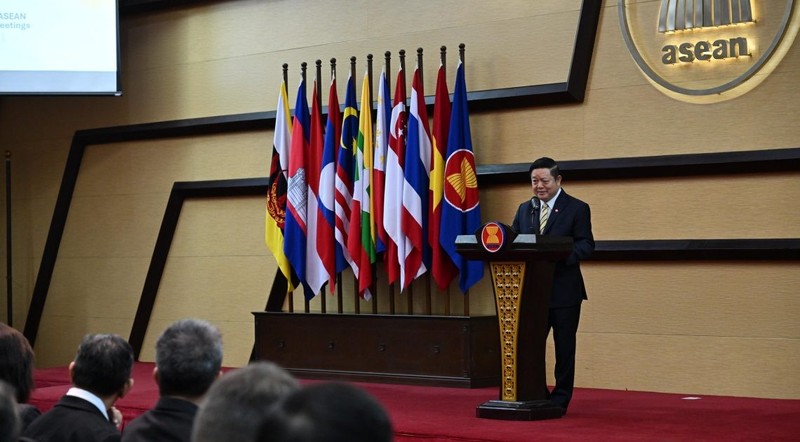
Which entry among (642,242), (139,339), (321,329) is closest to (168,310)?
(139,339)

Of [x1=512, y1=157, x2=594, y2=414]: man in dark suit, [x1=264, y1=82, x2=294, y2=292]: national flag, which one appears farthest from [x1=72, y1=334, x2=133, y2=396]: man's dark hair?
[x1=264, y1=82, x2=294, y2=292]: national flag

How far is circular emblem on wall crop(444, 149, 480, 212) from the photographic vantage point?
248 inches

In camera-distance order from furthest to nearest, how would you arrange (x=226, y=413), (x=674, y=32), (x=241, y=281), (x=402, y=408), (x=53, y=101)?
(x=53, y=101) → (x=241, y=281) → (x=674, y=32) → (x=402, y=408) → (x=226, y=413)

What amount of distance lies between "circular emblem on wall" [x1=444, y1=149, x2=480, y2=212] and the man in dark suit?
136 centimetres

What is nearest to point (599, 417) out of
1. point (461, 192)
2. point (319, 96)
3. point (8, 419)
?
point (461, 192)

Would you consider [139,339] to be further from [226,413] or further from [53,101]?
[226,413]

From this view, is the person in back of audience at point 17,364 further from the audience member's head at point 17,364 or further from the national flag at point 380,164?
the national flag at point 380,164

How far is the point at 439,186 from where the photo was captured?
6395 millimetres

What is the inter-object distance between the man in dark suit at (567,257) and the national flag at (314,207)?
215 centimetres

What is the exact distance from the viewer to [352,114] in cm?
682

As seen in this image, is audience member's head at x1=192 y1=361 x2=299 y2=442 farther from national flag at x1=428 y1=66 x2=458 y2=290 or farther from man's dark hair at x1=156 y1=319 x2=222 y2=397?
national flag at x1=428 y1=66 x2=458 y2=290

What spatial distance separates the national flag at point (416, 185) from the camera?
6.43 m

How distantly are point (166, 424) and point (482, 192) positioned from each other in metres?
4.59

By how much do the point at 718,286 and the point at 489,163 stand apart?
5.20 feet
